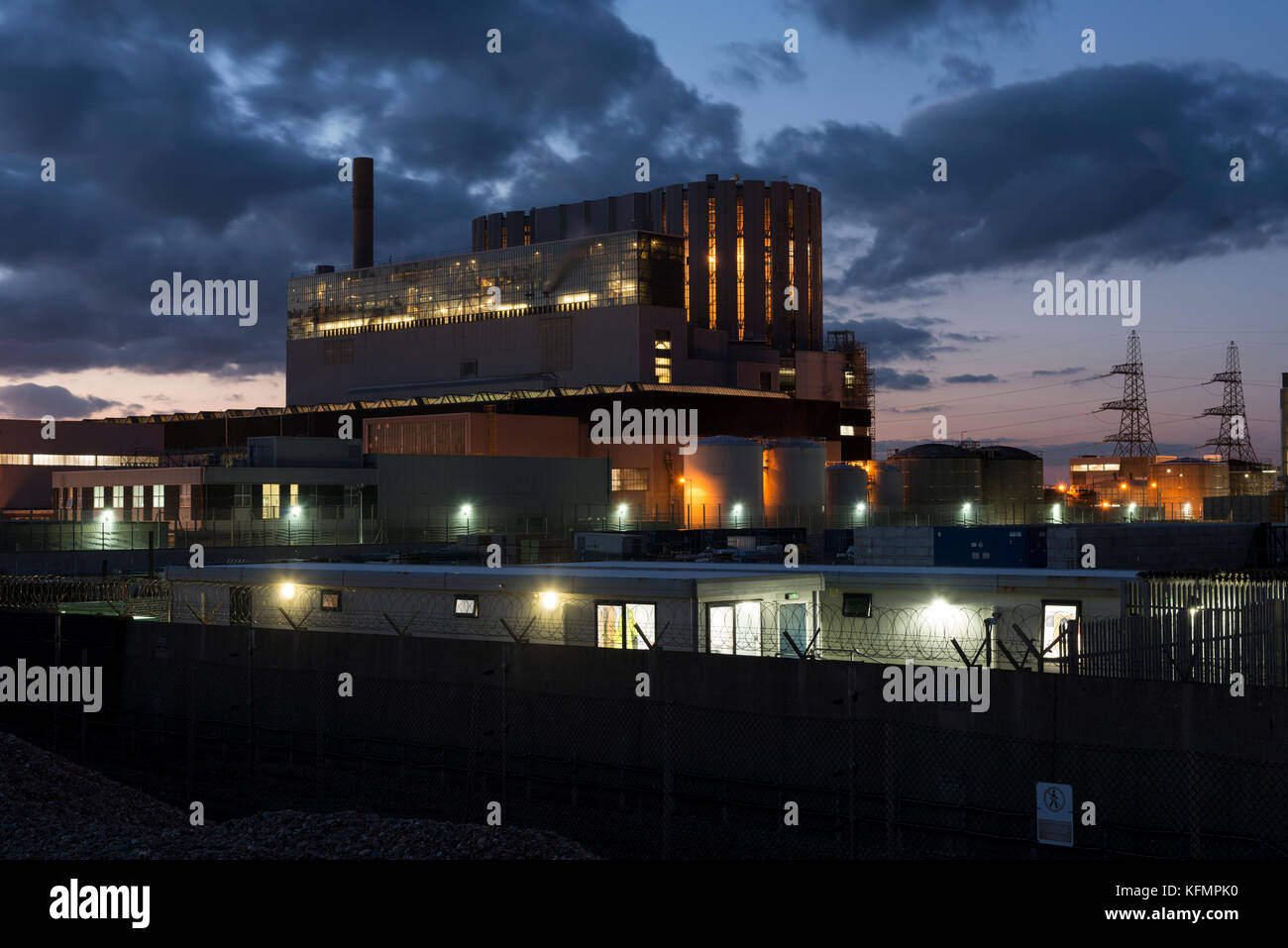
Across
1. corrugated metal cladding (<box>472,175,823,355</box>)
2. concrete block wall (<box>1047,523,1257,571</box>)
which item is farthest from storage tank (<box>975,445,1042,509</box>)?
concrete block wall (<box>1047,523,1257,571</box>)

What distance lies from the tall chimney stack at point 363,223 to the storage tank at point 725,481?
53202mm

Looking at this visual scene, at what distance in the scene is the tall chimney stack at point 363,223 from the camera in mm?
125762

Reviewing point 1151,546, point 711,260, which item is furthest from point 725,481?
point 1151,546

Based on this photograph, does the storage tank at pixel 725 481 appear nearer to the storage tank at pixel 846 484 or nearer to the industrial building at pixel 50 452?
the storage tank at pixel 846 484

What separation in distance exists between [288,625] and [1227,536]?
85.3 ft

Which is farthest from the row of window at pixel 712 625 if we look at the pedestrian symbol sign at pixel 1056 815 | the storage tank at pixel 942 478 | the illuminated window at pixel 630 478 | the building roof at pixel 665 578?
the illuminated window at pixel 630 478

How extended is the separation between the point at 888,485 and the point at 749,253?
1383 inches

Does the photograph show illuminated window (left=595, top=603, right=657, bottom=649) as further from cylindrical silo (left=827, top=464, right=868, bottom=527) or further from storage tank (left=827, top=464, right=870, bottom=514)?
storage tank (left=827, top=464, right=870, bottom=514)

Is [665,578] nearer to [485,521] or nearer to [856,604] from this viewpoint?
[856,604]

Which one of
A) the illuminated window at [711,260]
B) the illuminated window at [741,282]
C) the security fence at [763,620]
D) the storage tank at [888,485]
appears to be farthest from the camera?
the illuminated window at [711,260]

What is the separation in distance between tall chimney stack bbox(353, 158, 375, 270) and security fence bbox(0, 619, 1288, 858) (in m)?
108

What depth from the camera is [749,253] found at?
132375mm

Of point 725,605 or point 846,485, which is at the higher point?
point 846,485

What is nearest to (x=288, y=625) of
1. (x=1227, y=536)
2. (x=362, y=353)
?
(x=1227, y=536)
